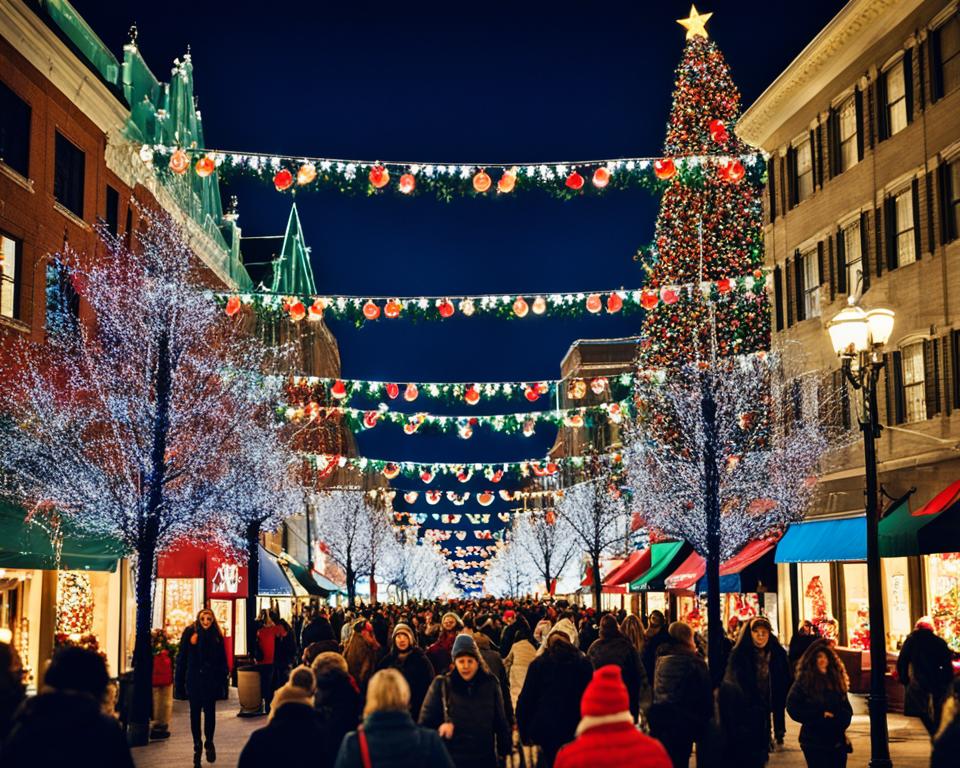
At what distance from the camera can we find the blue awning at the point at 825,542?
28891mm

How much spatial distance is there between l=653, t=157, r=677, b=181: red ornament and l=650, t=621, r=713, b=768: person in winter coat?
48.7ft

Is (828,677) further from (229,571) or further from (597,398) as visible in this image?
(597,398)

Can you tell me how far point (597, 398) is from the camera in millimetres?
116562

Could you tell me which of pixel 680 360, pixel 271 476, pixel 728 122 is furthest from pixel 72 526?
pixel 728 122

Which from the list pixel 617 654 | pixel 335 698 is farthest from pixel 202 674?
pixel 335 698

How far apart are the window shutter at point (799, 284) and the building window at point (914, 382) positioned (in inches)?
261

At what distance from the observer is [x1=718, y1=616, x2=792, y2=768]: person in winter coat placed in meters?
13.0

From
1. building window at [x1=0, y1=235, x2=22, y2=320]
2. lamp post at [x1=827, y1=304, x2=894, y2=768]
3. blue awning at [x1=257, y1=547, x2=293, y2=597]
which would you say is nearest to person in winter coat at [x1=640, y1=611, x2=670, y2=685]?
lamp post at [x1=827, y1=304, x2=894, y2=768]

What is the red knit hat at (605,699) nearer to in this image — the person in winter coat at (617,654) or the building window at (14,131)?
the person in winter coat at (617,654)

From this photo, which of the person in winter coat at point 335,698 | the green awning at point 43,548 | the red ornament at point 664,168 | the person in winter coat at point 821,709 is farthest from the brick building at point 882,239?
the green awning at point 43,548

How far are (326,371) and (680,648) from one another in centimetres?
8271

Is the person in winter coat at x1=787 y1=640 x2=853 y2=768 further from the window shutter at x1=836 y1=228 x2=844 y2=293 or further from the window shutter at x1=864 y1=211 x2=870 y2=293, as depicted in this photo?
the window shutter at x1=836 y1=228 x2=844 y2=293

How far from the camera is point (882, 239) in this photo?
3019 centimetres

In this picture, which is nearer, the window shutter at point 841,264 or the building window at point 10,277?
the building window at point 10,277
